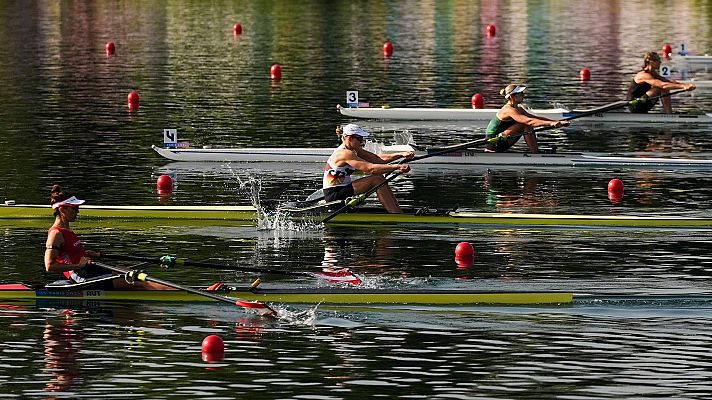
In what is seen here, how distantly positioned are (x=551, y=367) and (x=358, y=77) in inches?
1014

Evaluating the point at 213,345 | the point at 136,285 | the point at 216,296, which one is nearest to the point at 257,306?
the point at 216,296

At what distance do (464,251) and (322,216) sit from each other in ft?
8.83

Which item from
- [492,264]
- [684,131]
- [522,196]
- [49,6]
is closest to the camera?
[492,264]

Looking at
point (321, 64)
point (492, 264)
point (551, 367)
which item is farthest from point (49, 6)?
point (551, 367)

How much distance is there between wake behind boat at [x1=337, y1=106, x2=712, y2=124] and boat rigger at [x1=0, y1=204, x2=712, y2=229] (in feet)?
32.6

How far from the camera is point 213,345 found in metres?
14.0

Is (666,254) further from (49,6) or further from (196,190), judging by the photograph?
(49,6)

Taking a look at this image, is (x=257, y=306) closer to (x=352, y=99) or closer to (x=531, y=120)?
(x=531, y=120)

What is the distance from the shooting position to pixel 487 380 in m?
13.3

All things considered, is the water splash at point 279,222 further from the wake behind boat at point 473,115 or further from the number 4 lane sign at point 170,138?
the wake behind boat at point 473,115

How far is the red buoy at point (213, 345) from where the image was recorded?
14.0 m

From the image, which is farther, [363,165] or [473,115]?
[473,115]

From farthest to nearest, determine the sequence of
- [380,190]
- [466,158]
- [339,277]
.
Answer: [466,158], [380,190], [339,277]

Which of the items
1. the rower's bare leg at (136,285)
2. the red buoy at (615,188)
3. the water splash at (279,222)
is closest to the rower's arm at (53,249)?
the rower's bare leg at (136,285)
